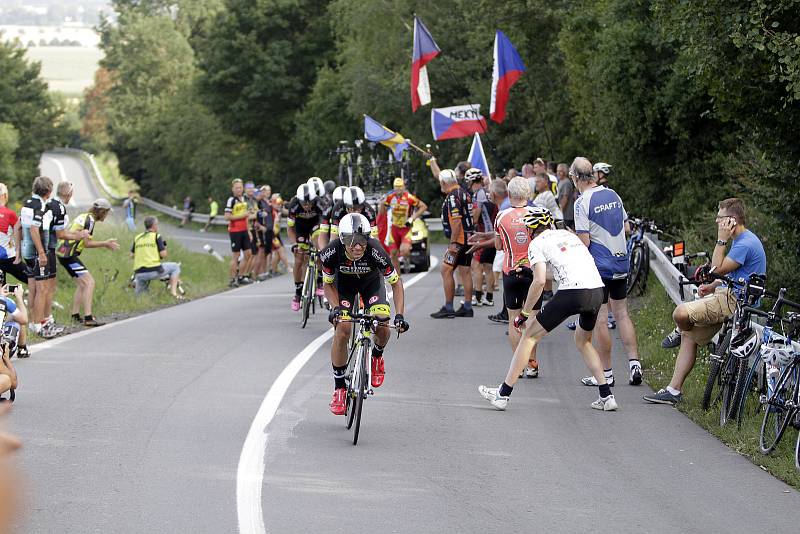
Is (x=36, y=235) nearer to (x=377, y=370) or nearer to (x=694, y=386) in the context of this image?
(x=377, y=370)

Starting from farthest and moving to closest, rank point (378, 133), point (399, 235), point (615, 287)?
point (378, 133), point (399, 235), point (615, 287)

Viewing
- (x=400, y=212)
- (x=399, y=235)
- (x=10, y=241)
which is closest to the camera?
(x=10, y=241)

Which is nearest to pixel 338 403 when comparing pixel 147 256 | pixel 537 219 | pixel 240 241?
pixel 537 219

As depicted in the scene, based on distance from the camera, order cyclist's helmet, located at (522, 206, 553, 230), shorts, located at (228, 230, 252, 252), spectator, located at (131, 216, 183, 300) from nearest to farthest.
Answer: cyclist's helmet, located at (522, 206, 553, 230) < spectator, located at (131, 216, 183, 300) < shorts, located at (228, 230, 252, 252)

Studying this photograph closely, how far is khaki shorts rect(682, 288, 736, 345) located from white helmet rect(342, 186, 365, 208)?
3509 mm

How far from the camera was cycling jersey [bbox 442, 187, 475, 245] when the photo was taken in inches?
674

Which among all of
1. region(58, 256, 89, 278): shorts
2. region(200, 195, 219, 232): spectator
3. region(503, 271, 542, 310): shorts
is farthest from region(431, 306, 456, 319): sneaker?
region(200, 195, 219, 232): spectator

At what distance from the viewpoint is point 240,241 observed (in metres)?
26.3

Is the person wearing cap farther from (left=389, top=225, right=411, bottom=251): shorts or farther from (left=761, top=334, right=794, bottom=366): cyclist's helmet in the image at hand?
(left=761, top=334, right=794, bottom=366): cyclist's helmet

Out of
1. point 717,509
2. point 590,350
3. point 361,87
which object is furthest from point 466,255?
point 361,87

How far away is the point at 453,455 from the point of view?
934 cm

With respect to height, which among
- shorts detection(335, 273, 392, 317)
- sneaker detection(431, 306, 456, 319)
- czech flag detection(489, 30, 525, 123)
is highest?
czech flag detection(489, 30, 525, 123)

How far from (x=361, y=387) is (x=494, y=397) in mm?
1822

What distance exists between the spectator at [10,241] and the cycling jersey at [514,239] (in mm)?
6031
